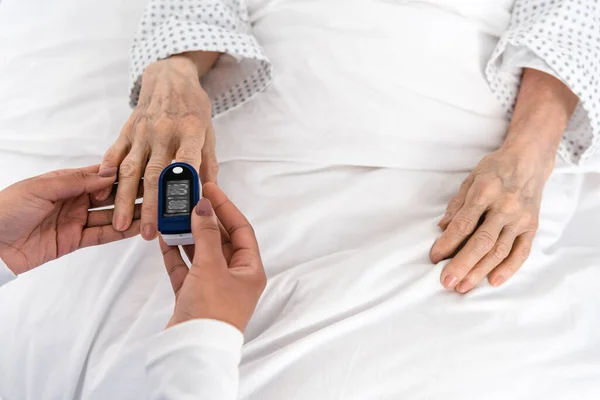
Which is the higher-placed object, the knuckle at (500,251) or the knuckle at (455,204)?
the knuckle at (455,204)

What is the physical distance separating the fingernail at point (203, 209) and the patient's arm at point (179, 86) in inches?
4.6

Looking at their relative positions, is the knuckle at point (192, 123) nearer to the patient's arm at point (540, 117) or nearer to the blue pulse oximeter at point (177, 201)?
the blue pulse oximeter at point (177, 201)

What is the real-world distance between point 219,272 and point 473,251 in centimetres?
40

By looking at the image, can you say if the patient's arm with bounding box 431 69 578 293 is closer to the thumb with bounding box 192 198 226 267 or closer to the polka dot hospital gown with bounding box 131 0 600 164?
the polka dot hospital gown with bounding box 131 0 600 164

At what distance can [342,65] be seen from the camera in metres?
0.98

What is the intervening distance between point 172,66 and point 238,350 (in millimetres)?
538

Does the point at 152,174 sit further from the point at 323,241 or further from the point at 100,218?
the point at 323,241

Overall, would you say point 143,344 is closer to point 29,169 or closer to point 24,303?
point 24,303

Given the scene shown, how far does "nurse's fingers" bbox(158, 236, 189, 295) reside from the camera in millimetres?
753

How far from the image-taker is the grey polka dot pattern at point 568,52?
94 centimetres

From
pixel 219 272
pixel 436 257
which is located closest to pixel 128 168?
pixel 219 272

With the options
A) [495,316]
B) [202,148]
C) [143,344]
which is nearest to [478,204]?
[495,316]

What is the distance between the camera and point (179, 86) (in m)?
0.92

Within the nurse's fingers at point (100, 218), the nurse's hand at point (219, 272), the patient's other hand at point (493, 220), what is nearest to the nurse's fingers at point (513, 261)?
the patient's other hand at point (493, 220)
